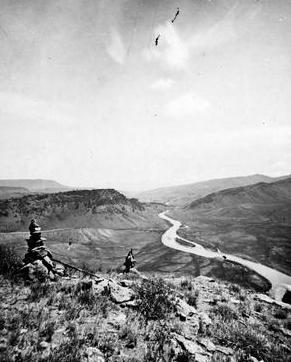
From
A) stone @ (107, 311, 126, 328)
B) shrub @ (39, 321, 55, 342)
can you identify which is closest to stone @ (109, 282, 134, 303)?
stone @ (107, 311, 126, 328)

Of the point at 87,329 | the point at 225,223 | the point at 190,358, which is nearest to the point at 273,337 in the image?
the point at 190,358

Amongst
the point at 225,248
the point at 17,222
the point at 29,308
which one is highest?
the point at 29,308

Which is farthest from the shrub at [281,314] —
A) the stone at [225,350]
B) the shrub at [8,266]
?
the shrub at [8,266]

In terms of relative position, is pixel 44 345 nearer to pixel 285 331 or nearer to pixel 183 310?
pixel 183 310

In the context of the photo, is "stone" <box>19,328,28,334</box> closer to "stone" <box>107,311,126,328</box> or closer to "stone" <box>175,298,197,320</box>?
"stone" <box>107,311,126,328</box>

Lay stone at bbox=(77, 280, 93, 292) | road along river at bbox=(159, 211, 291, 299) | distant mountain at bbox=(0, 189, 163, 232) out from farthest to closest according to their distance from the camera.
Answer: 1. distant mountain at bbox=(0, 189, 163, 232)
2. road along river at bbox=(159, 211, 291, 299)
3. stone at bbox=(77, 280, 93, 292)

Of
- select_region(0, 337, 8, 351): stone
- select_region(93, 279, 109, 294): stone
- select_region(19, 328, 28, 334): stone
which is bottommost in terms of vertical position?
select_region(93, 279, 109, 294): stone

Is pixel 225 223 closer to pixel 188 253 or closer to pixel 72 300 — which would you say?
pixel 188 253
